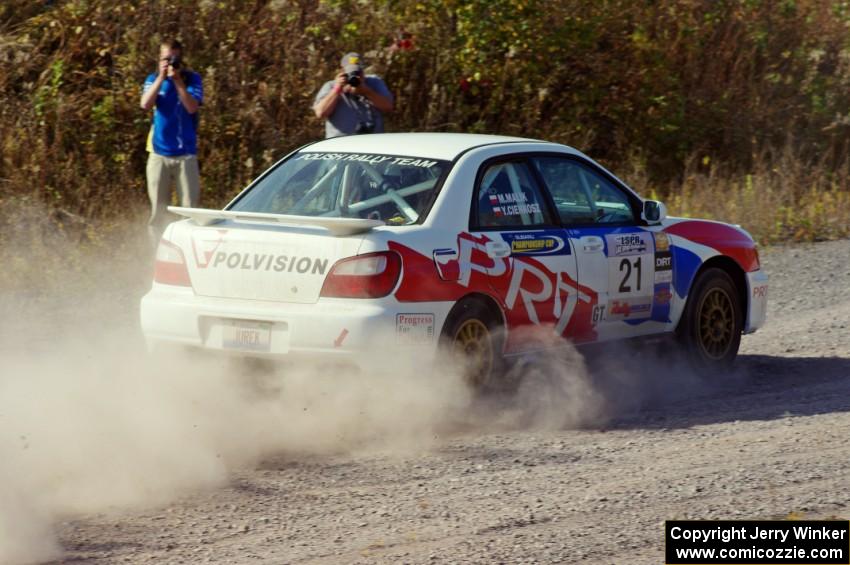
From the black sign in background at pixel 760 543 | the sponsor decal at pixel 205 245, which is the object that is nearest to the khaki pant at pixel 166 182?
the sponsor decal at pixel 205 245

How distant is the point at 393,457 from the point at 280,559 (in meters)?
A: 1.71

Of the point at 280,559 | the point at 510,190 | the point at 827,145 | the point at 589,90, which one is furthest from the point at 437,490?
the point at 827,145

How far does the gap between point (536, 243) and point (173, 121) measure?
5.55 meters

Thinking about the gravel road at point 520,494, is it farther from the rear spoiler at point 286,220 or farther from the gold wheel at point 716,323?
the rear spoiler at point 286,220

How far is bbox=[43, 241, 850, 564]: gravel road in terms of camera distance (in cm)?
519

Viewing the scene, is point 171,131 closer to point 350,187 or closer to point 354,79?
point 354,79

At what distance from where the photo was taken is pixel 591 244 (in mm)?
8180

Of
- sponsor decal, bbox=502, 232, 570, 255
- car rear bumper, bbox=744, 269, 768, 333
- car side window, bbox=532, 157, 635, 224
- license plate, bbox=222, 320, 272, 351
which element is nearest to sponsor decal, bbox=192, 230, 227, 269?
license plate, bbox=222, 320, 272, 351

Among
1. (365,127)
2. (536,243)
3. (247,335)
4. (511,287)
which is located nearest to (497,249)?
(511,287)

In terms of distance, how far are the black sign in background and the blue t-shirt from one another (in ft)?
26.1

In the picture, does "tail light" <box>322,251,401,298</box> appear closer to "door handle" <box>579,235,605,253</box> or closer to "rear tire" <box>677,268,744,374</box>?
"door handle" <box>579,235,605,253</box>

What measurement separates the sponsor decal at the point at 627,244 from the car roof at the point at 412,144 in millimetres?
726

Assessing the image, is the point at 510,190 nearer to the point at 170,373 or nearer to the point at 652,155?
the point at 170,373

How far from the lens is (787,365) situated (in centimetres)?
953
